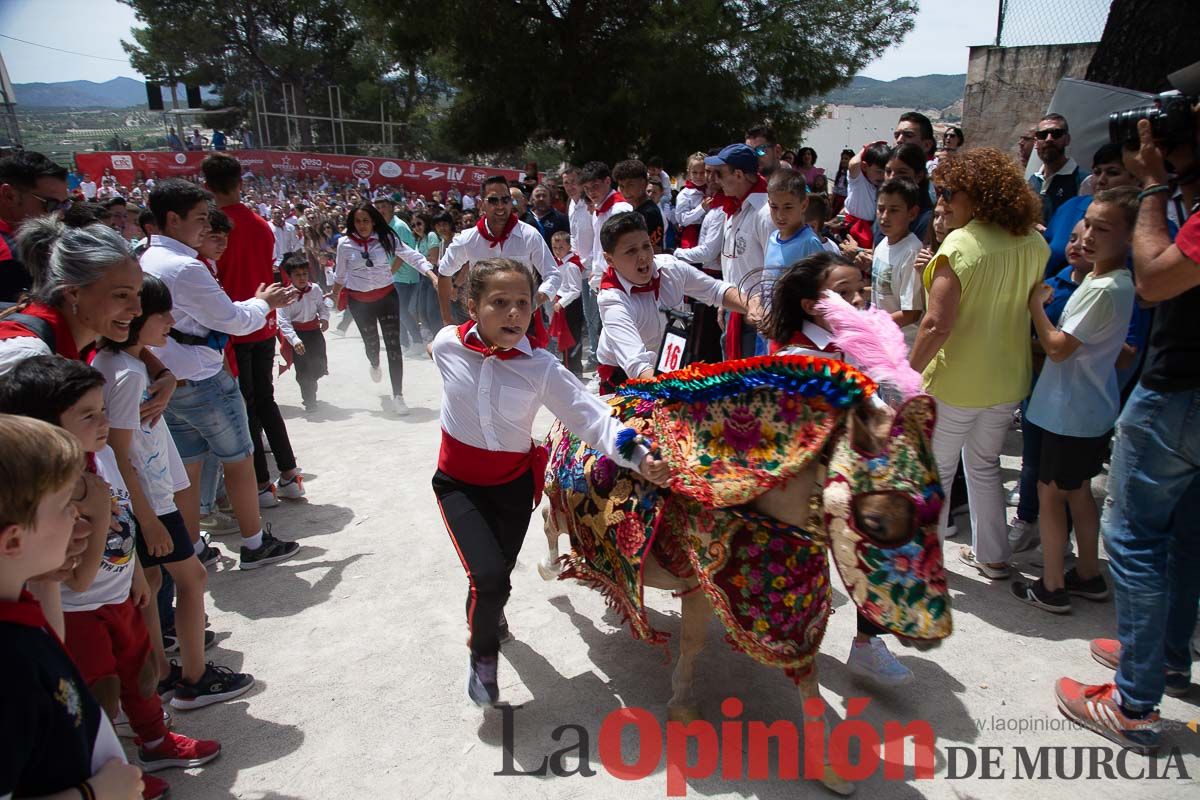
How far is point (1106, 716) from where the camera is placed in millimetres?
2906

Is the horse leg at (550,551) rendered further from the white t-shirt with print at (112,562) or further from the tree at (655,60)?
the tree at (655,60)

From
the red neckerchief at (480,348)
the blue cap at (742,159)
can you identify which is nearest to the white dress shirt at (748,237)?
the blue cap at (742,159)

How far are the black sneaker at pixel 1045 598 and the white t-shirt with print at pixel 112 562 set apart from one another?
13.7 ft

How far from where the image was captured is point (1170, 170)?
270 cm

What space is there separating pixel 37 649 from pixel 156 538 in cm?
150

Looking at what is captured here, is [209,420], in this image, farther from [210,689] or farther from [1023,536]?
[1023,536]

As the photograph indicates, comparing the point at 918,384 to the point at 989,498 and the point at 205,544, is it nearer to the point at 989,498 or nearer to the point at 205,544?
the point at 989,498

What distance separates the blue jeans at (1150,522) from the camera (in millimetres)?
2607

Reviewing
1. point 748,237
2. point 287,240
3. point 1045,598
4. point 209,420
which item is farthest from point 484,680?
point 287,240

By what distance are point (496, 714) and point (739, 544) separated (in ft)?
4.66

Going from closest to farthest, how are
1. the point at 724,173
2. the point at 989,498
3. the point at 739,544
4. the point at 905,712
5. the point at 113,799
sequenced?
the point at 113,799
the point at 739,544
the point at 905,712
the point at 989,498
the point at 724,173

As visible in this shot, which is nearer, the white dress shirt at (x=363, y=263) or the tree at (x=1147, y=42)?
the tree at (x=1147, y=42)

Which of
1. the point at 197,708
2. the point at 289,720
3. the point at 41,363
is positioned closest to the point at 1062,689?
the point at 289,720

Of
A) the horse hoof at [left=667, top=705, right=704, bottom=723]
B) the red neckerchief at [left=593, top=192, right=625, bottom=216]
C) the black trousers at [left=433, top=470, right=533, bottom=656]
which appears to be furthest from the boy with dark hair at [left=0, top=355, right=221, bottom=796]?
the red neckerchief at [left=593, top=192, right=625, bottom=216]
